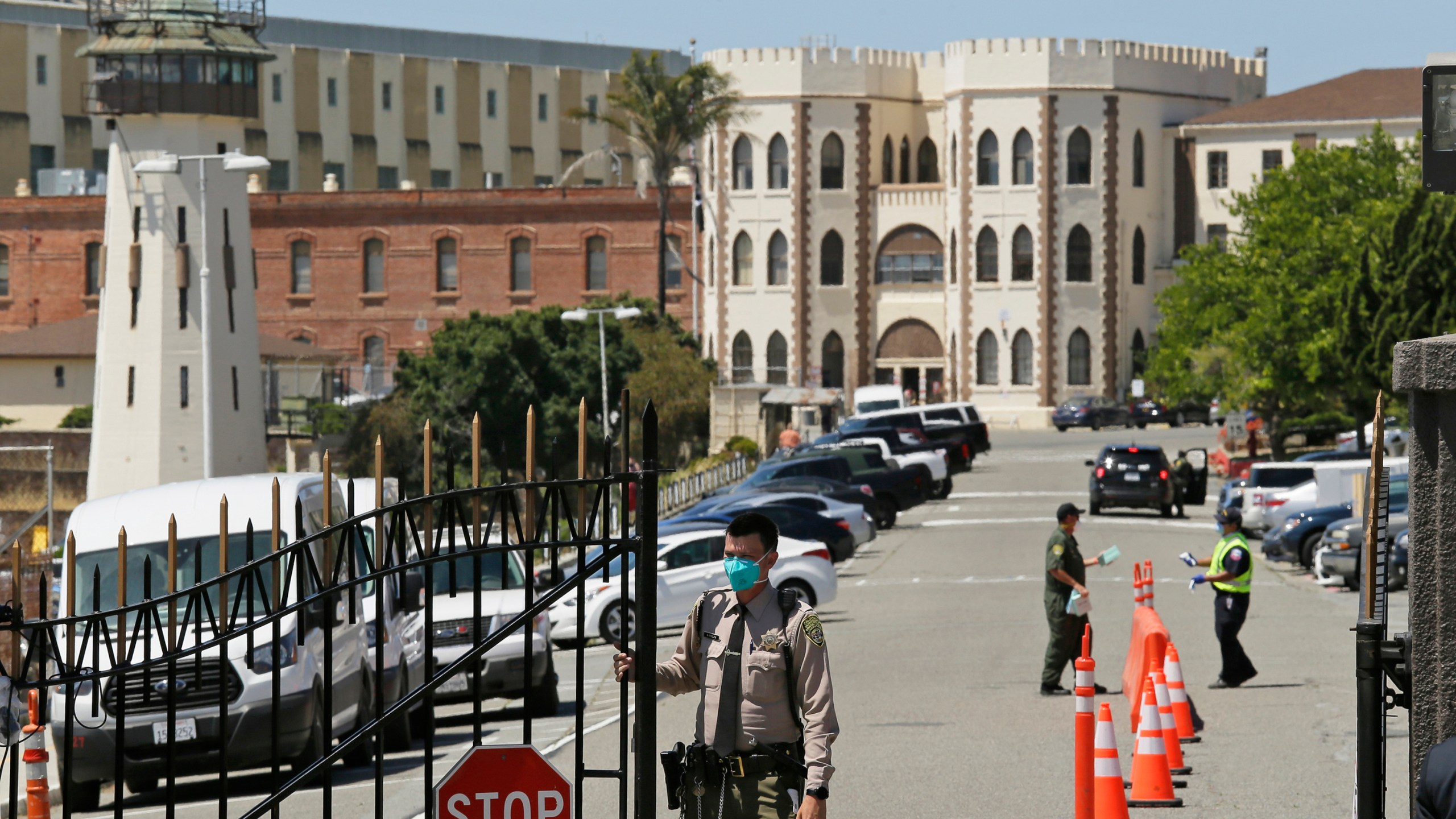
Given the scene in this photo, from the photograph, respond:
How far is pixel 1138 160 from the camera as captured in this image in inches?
3322

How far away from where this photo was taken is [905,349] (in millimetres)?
86125

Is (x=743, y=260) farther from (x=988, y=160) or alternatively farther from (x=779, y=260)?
(x=988, y=160)

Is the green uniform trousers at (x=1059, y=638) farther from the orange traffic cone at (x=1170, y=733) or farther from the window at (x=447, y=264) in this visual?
the window at (x=447, y=264)

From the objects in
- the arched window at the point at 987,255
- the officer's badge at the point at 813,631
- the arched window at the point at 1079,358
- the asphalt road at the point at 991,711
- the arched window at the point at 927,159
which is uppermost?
the arched window at the point at 927,159

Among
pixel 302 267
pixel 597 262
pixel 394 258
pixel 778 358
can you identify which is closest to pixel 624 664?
pixel 778 358

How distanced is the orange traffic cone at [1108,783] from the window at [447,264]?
266ft

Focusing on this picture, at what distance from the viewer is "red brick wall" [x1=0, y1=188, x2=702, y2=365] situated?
8750cm

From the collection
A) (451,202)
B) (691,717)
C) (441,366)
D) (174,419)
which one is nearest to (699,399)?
(441,366)

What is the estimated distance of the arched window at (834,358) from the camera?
85500mm

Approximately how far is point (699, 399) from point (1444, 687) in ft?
199

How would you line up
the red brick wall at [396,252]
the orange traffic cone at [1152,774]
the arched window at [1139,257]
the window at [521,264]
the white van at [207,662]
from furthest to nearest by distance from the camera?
the window at [521,264], the red brick wall at [396,252], the arched window at [1139,257], the white van at [207,662], the orange traffic cone at [1152,774]

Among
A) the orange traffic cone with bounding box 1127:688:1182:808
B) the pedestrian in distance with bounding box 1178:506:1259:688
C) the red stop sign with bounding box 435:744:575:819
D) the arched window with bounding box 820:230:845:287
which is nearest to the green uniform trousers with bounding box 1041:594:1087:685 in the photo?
the pedestrian in distance with bounding box 1178:506:1259:688

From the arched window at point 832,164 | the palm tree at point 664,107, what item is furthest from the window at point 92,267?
the arched window at point 832,164

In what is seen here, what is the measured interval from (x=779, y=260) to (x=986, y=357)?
10247 millimetres
